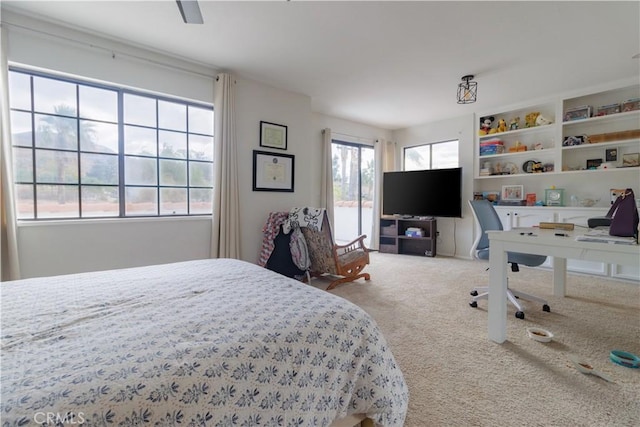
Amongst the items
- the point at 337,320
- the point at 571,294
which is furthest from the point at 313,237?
the point at 571,294

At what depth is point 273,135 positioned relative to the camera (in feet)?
12.2

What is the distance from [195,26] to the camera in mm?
2447

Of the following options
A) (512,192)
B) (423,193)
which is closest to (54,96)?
(423,193)

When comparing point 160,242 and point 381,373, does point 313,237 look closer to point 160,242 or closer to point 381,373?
point 160,242

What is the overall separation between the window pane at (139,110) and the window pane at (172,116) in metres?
0.07

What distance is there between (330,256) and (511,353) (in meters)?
1.84

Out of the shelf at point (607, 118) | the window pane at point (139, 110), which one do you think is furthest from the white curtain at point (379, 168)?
the window pane at point (139, 110)

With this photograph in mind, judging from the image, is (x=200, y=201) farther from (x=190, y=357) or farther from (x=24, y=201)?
(x=190, y=357)

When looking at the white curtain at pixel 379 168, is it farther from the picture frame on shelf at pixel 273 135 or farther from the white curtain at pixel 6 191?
the white curtain at pixel 6 191

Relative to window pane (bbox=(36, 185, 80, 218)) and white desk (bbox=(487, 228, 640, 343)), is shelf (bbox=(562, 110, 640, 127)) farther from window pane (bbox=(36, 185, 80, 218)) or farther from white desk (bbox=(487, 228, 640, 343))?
window pane (bbox=(36, 185, 80, 218))

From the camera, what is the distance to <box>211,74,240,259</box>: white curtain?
10.5 ft

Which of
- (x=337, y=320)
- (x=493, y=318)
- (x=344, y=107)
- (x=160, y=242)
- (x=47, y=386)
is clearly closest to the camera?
(x=47, y=386)

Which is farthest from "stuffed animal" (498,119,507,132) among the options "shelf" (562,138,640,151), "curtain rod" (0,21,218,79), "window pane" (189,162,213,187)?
"window pane" (189,162,213,187)

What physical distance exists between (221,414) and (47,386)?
39 centimetres
